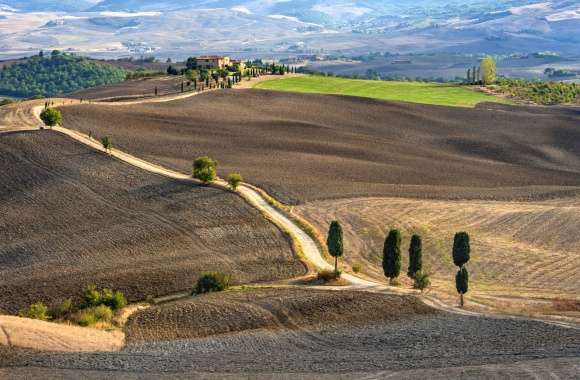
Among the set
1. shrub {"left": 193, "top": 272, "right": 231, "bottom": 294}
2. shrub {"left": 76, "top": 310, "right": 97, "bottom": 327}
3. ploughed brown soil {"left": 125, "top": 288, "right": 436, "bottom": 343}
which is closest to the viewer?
ploughed brown soil {"left": 125, "top": 288, "right": 436, "bottom": 343}

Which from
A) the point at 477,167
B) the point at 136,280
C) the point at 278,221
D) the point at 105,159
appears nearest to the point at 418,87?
the point at 477,167

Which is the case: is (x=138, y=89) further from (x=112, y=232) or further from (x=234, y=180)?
(x=112, y=232)

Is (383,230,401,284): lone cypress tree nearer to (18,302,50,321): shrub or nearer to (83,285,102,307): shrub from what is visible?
Result: (83,285,102,307): shrub

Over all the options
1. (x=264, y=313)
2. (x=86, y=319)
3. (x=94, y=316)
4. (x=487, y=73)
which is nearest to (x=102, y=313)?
(x=94, y=316)

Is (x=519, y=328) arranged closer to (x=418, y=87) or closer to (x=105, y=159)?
(x=105, y=159)

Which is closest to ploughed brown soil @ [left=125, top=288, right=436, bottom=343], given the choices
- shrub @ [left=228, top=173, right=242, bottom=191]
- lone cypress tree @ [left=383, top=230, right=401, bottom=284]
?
lone cypress tree @ [left=383, top=230, right=401, bottom=284]
